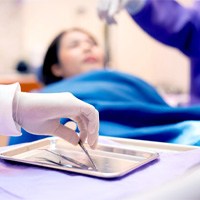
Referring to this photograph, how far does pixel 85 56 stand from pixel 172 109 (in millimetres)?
708

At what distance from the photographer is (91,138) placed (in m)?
0.56

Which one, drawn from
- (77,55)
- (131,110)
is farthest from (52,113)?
(77,55)

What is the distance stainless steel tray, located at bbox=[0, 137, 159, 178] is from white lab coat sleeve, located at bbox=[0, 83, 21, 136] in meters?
0.05

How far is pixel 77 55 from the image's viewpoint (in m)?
1.50

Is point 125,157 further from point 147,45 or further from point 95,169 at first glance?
point 147,45

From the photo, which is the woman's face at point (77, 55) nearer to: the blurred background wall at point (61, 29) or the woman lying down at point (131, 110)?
the woman lying down at point (131, 110)

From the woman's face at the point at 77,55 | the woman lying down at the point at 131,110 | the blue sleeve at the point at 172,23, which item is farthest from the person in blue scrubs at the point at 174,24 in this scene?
the woman's face at the point at 77,55

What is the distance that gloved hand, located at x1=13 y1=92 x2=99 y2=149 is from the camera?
1.68 ft

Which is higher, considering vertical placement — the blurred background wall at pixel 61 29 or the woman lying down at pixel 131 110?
the woman lying down at pixel 131 110

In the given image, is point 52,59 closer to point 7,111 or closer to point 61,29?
point 61,29

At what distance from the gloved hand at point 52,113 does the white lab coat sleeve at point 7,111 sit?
0.01 meters

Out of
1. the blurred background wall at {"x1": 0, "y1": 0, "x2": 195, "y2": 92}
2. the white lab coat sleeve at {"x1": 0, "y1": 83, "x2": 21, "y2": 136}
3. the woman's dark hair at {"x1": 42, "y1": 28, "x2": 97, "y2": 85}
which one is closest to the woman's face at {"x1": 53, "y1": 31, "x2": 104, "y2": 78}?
the woman's dark hair at {"x1": 42, "y1": 28, "x2": 97, "y2": 85}

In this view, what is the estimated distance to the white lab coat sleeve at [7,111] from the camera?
486 millimetres

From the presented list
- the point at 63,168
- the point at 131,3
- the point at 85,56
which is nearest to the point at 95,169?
the point at 63,168
